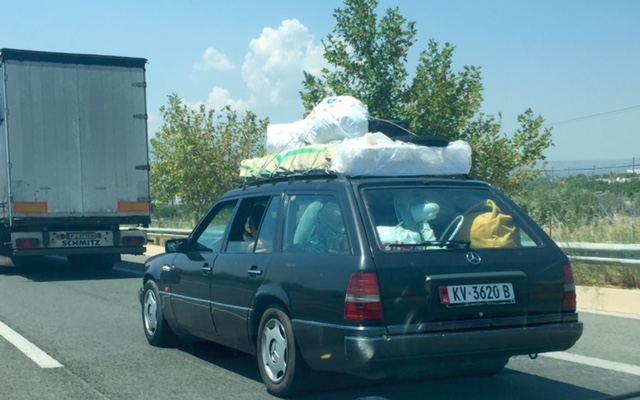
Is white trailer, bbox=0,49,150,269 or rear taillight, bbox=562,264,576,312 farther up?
white trailer, bbox=0,49,150,269

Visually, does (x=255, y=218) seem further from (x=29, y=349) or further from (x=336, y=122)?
(x=29, y=349)

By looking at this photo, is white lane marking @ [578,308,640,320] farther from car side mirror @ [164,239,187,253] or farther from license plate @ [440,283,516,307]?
car side mirror @ [164,239,187,253]

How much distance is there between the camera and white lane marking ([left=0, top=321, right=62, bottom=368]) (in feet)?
26.2

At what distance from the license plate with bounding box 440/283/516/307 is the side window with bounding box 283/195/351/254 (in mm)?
697

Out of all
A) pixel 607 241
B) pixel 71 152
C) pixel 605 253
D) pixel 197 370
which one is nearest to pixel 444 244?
pixel 197 370

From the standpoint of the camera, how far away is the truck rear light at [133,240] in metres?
17.9

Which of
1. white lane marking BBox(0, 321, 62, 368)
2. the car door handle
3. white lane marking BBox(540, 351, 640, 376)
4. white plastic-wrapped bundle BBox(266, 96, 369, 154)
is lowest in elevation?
white lane marking BBox(540, 351, 640, 376)

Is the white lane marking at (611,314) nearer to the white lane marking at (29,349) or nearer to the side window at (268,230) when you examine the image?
the side window at (268,230)

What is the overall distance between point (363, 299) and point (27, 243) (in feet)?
41.0

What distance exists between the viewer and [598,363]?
7.65 meters

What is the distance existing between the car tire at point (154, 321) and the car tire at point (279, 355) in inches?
90.2

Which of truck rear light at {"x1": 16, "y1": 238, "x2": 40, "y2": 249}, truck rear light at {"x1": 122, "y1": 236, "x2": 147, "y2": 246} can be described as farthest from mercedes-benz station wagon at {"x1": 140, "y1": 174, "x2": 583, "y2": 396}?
truck rear light at {"x1": 122, "y1": 236, "x2": 147, "y2": 246}

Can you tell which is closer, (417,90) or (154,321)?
(154,321)

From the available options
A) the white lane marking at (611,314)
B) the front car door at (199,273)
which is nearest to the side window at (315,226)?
the front car door at (199,273)
